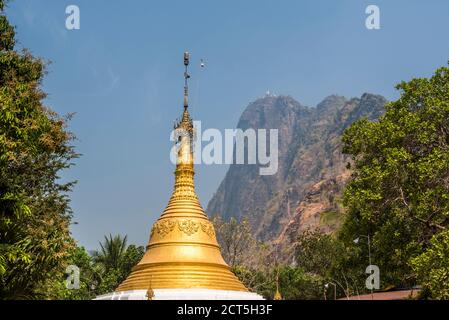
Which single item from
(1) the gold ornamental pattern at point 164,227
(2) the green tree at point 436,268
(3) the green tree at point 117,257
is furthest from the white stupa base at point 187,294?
(3) the green tree at point 117,257

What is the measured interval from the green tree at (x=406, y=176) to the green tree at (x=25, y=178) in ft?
45.9

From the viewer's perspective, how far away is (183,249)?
30.4 m

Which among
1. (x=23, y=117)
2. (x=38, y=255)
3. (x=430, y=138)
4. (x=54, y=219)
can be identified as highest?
(x=430, y=138)

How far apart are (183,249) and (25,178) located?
1094 centimetres

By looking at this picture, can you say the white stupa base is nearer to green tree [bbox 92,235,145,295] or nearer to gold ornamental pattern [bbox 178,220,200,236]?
gold ornamental pattern [bbox 178,220,200,236]

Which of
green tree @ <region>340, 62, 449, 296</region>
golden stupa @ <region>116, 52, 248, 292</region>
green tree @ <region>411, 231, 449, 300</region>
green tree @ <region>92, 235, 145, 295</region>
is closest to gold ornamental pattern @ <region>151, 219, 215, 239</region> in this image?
golden stupa @ <region>116, 52, 248, 292</region>

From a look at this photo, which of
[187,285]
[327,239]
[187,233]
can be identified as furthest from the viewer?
[327,239]

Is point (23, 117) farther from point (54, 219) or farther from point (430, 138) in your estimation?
point (430, 138)

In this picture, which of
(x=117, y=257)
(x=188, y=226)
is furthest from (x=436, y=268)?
(x=117, y=257)

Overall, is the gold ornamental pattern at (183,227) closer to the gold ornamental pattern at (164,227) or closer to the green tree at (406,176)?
the gold ornamental pattern at (164,227)

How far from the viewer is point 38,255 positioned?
16.5 m
